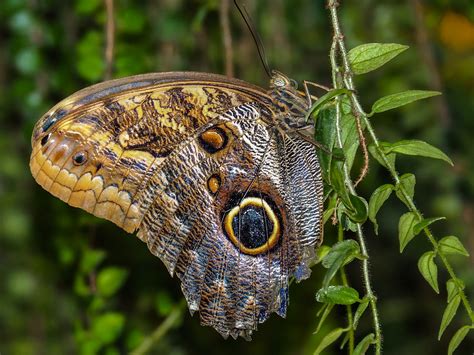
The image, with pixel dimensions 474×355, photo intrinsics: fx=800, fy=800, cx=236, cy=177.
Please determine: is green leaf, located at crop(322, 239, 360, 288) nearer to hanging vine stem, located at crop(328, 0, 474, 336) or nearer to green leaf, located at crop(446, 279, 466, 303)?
hanging vine stem, located at crop(328, 0, 474, 336)

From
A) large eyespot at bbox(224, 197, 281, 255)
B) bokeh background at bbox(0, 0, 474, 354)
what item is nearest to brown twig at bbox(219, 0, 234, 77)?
bokeh background at bbox(0, 0, 474, 354)

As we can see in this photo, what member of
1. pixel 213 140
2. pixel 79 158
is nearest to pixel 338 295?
pixel 213 140

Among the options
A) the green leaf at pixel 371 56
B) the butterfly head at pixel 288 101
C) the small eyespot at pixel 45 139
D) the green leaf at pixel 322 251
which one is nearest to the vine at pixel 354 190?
the green leaf at pixel 371 56

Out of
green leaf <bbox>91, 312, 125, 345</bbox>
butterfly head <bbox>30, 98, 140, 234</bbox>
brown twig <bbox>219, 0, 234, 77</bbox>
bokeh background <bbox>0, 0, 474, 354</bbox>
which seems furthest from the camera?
bokeh background <bbox>0, 0, 474, 354</bbox>

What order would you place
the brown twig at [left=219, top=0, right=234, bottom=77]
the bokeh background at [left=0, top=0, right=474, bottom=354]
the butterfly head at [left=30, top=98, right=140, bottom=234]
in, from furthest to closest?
the bokeh background at [left=0, top=0, right=474, bottom=354] < the brown twig at [left=219, top=0, right=234, bottom=77] < the butterfly head at [left=30, top=98, right=140, bottom=234]

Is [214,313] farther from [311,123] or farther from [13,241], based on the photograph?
[13,241]

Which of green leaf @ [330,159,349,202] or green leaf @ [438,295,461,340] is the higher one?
green leaf @ [330,159,349,202]
